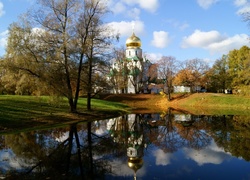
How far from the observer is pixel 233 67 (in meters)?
63.5

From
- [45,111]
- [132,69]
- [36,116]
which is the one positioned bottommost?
[36,116]

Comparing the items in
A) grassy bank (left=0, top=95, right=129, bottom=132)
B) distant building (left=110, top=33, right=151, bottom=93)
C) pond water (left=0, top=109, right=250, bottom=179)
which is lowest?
pond water (left=0, top=109, right=250, bottom=179)

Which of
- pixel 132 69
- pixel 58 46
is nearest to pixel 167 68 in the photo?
pixel 132 69

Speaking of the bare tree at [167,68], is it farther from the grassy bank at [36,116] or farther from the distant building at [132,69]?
the grassy bank at [36,116]

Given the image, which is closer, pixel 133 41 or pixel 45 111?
pixel 45 111

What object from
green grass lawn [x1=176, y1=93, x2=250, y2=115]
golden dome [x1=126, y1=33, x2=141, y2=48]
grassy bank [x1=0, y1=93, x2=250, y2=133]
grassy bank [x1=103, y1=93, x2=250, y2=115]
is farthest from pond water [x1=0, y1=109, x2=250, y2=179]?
golden dome [x1=126, y1=33, x2=141, y2=48]

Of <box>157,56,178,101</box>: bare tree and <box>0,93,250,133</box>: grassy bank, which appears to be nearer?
<box>0,93,250,133</box>: grassy bank

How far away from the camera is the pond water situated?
30.5ft

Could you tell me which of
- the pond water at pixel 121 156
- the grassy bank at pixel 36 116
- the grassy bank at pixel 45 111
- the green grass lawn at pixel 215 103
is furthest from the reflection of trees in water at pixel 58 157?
the green grass lawn at pixel 215 103

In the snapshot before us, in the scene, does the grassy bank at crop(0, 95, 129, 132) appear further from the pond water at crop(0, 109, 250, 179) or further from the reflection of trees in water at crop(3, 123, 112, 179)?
the reflection of trees in water at crop(3, 123, 112, 179)

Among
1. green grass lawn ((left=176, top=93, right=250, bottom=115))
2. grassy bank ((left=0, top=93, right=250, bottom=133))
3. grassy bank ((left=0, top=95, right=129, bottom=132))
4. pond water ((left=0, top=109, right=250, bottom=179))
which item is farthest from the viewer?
green grass lawn ((left=176, top=93, right=250, bottom=115))

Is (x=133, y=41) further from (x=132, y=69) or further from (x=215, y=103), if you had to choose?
(x=215, y=103)

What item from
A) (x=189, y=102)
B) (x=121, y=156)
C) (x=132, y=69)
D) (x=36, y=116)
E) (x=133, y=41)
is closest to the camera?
(x=121, y=156)

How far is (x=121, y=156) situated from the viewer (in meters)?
11.9
